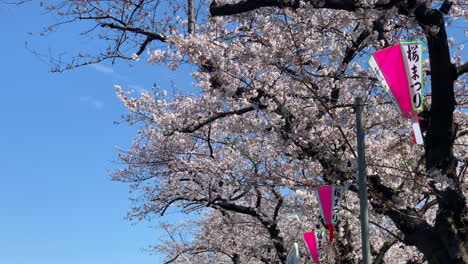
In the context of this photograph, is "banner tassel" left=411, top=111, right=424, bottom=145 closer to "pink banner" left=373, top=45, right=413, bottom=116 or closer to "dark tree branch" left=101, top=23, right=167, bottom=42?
"pink banner" left=373, top=45, right=413, bottom=116

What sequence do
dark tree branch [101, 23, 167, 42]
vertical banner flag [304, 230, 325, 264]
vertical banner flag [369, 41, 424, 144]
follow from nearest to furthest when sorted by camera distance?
vertical banner flag [369, 41, 424, 144], dark tree branch [101, 23, 167, 42], vertical banner flag [304, 230, 325, 264]

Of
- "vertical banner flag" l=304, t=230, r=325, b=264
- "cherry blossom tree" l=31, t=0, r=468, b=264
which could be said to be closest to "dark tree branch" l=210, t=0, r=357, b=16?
"cherry blossom tree" l=31, t=0, r=468, b=264

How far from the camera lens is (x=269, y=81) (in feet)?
31.8

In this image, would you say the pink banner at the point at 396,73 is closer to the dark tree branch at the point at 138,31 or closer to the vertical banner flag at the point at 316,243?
the dark tree branch at the point at 138,31

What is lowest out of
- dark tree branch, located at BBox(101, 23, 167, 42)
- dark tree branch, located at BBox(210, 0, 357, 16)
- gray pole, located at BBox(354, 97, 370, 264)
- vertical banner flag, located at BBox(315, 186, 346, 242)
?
gray pole, located at BBox(354, 97, 370, 264)

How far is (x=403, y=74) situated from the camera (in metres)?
5.64

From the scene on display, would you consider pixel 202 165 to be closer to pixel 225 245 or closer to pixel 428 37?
pixel 225 245

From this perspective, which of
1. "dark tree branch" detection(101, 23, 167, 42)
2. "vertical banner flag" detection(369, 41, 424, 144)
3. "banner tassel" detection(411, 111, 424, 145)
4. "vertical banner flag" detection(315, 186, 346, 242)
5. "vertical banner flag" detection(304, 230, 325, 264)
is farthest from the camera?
"vertical banner flag" detection(304, 230, 325, 264)

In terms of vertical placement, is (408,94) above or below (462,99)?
below

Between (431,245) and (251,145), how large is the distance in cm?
510

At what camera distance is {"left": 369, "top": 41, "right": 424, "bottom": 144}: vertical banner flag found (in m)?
5.48

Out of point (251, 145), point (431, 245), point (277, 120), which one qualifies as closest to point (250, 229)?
point (251, 145)

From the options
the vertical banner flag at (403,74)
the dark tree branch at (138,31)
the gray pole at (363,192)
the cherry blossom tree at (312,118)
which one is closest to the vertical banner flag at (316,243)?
the cherry blossom tree at (312,118)

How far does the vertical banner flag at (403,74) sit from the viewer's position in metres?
5.48
